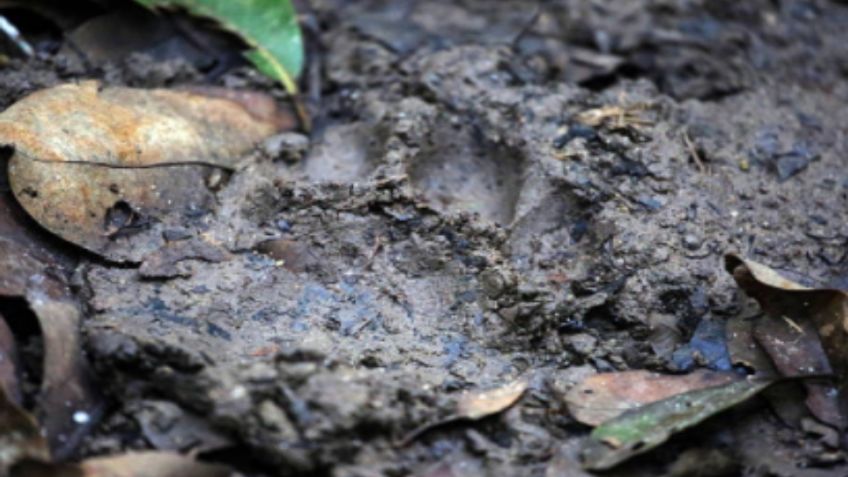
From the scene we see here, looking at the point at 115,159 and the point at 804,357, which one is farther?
the point at 115,159

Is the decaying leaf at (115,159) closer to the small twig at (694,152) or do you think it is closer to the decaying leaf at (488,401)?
the decaying leaf at (488,401)

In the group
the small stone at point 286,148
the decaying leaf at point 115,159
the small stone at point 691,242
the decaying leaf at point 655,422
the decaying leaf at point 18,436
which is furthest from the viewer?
the small stone at point 286,148

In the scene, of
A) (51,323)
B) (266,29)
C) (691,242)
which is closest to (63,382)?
(51,323)

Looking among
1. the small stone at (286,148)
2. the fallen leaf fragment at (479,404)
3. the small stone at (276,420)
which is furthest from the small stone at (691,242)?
the small stone at (276,420)

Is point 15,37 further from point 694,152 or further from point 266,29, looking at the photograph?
point 694,152

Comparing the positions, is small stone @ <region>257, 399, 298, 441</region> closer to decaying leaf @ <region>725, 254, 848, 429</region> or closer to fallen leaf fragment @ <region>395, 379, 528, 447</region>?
fallen leaf fragment @ <region>395, 379, 528, 447</region>

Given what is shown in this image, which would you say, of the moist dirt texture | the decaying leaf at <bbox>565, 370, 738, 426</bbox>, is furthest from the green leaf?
the decaying leaf at <bbox>565, 370, 738, 426</bbox>
